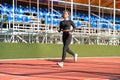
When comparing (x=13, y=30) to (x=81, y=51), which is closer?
A: (x=13, y=30)

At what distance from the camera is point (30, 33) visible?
21219 mm

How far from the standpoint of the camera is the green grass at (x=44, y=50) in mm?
19000

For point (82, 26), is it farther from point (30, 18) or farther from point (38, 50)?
point (38, 50)

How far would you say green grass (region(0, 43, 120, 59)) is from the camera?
1900 cm

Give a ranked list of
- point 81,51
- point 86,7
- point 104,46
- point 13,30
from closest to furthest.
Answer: point 13,30, point 81,51, point 104,46, point 86,7

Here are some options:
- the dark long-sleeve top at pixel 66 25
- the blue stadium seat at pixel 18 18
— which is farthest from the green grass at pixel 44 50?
the dark long-sleeve top at pixel 66 25

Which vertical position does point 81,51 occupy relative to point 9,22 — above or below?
below

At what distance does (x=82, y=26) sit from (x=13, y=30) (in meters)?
6.81

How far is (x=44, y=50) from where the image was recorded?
→ 67.6ft

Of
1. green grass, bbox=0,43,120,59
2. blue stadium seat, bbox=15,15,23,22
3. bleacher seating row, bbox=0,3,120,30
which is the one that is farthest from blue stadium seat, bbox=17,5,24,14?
green grass, bbox=0,43,120,59

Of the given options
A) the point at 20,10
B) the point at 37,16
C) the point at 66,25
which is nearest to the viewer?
the point at 66,25

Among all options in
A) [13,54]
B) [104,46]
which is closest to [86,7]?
[104,46]

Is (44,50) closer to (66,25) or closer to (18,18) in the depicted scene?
(18,18)

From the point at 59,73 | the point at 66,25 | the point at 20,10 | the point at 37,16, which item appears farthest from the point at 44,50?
the point at 59,73
